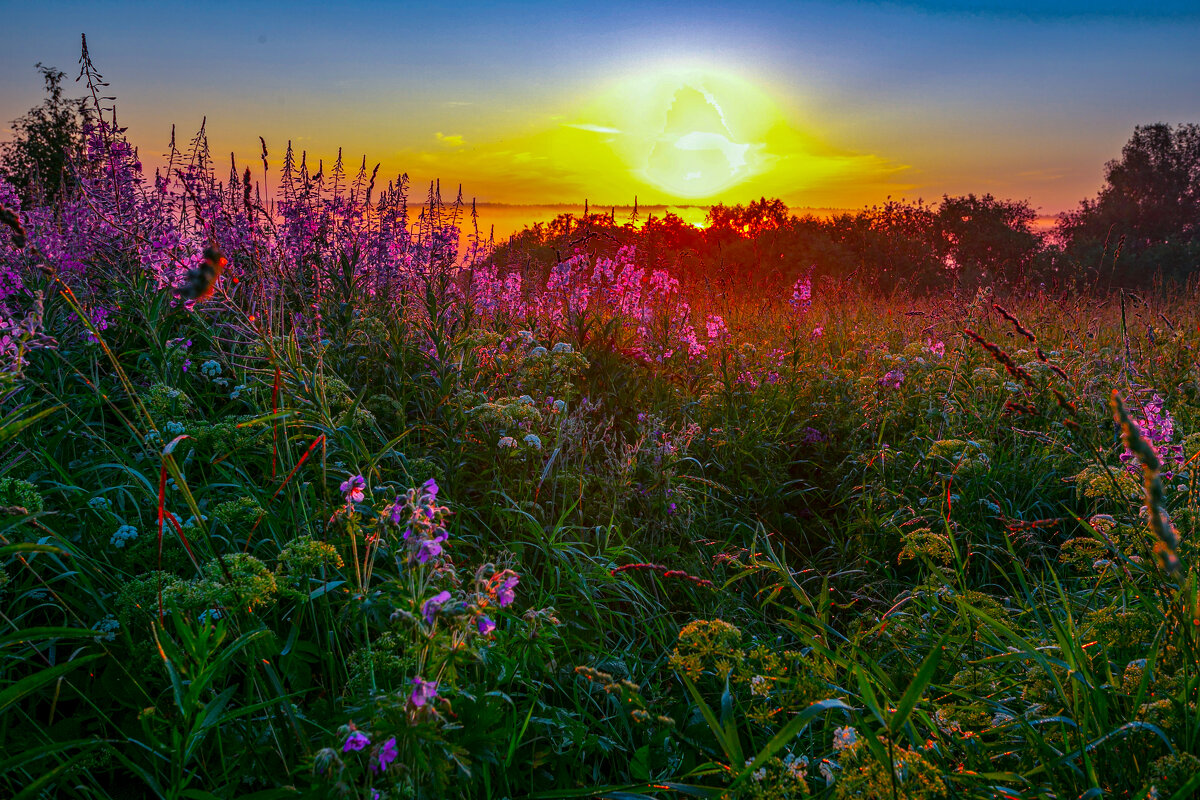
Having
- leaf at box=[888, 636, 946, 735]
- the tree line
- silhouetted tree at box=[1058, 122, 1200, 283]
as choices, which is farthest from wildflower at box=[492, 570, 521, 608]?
silhouetted tree at box=[1058, 122, 1200, 283]

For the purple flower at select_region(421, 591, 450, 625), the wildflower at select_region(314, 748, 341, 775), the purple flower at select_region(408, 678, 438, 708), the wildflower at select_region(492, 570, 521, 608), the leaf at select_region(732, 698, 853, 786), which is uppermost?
the purple flower at select_region(421, 591, 450, 625)

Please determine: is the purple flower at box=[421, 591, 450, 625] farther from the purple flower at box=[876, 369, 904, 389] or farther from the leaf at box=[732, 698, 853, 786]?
the purple flower at box=[876, 369, 904, 389]

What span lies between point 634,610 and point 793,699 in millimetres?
1223

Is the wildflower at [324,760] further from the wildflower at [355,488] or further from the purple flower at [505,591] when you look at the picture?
the wildflower at [355,488]

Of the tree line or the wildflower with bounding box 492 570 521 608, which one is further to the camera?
the tree line

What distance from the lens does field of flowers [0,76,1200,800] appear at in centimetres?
142

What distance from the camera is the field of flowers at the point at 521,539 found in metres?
1.42

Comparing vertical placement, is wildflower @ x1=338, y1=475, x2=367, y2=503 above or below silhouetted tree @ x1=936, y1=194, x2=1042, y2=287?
below

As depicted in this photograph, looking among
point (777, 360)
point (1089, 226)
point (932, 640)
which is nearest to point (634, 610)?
point (932, 640)

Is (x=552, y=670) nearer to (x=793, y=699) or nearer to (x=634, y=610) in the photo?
(x=793, y=699)

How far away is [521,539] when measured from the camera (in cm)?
280

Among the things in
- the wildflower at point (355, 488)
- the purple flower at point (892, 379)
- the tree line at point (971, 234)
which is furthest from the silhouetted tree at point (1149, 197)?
the wildflower at point (355, 488)

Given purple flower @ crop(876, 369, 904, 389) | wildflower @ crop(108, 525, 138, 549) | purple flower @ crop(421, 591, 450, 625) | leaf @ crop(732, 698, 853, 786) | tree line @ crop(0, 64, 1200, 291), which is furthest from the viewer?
tree line @ crop(0, 64, 1200, 291)

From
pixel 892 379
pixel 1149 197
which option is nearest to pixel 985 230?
pixel 1149 197
